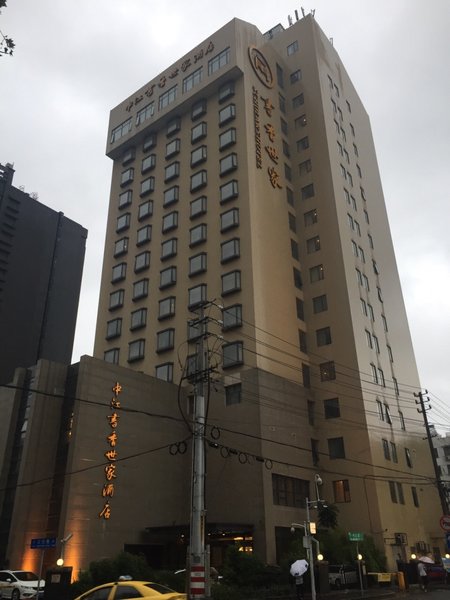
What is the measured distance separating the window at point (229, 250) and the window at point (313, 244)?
397 inches

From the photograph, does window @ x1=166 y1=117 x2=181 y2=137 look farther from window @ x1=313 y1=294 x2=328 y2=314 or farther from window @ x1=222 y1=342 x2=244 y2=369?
window @ x1=222 y1=342 x2=244 y2=369

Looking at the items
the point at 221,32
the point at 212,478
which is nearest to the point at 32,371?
the point at 212,478

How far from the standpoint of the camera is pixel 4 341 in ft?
248

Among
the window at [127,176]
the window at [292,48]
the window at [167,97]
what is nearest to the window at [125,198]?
the window at [127,176]

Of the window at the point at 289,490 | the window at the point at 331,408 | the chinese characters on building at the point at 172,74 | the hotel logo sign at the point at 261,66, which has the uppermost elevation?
the chinese characters on building at the point at 172,74

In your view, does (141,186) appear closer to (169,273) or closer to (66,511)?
(169,273)

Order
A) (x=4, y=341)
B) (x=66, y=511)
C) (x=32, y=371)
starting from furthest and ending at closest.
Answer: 1. (x=4, y=341)
2. (x=32, y=371)
3. (x=66, y=511)

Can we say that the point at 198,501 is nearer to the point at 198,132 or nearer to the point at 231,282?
the point at 231,282

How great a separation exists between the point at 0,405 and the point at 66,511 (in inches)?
462

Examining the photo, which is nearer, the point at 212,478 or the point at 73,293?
the point at 212,478

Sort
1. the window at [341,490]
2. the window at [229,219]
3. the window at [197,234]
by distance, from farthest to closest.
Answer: the window at [197,234]
the window at [229,219]
the window at [341,490]

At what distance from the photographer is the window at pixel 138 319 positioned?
5669cm

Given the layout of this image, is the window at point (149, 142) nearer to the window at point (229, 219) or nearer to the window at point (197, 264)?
the window at point (229, 219)

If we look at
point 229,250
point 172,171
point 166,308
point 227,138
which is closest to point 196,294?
point 166,308
